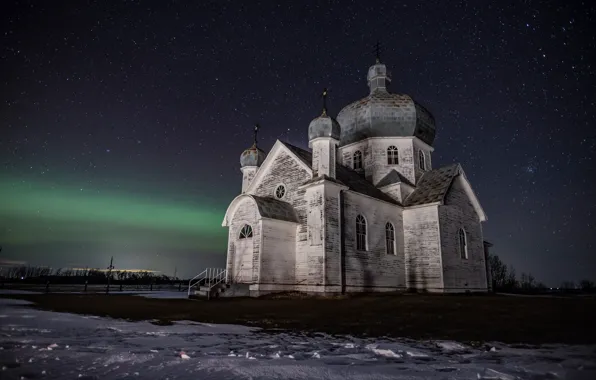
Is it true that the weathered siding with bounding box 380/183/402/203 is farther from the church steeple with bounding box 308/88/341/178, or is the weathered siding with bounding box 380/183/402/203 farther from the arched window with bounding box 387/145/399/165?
the church steeple with bounding box 308/88/341/178

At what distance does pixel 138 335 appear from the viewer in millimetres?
5977

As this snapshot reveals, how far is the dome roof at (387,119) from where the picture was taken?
25.8 metres

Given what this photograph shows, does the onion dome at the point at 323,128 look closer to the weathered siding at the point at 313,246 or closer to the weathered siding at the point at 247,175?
the weathered siding at the point at 313,246

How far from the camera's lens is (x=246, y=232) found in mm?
19375

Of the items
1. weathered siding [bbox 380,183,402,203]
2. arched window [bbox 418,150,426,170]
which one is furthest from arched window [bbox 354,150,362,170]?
arched window [bbox 418,150,426,170]

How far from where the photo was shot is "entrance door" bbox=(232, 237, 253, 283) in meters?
18.9

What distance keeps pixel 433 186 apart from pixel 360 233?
23.6 feet

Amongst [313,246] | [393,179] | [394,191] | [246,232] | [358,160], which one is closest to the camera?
[313,246]

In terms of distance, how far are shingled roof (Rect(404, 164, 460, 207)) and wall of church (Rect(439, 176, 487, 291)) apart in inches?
26.8

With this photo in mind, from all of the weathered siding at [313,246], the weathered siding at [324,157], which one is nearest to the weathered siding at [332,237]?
the weathered siding at [313,246]

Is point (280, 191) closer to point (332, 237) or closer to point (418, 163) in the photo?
point (332, 237)

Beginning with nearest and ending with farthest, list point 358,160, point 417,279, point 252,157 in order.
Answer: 1. point 417,279
2. point 252,157
3. point 358,160

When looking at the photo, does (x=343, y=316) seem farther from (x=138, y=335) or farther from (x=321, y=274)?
(x=321, y=274)

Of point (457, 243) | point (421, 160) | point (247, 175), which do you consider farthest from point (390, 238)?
point (247, 175)
